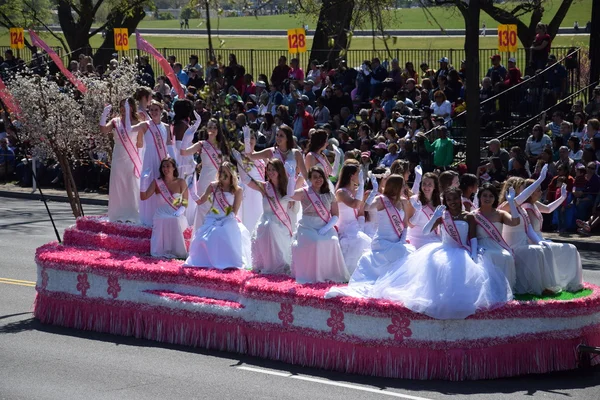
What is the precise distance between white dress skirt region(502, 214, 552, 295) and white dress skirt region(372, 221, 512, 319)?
0.62m

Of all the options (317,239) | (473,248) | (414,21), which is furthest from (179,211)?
(414,21)

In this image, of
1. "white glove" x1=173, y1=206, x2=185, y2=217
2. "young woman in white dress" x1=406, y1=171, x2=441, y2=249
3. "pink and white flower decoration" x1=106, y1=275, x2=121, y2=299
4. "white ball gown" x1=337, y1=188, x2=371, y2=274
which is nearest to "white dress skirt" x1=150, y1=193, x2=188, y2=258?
"white glove" x1=173, y1=206, x2=185, y2=217

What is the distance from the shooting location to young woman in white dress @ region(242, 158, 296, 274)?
1213 centimetres

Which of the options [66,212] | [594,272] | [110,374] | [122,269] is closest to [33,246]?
[66,212]

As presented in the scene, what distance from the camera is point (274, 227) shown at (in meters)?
12.3

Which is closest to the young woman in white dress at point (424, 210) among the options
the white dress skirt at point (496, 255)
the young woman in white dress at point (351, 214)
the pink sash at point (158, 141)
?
the young woman in white dress at point (351, 214)

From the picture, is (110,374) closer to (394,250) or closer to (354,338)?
(354,338)

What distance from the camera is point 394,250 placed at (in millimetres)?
11367

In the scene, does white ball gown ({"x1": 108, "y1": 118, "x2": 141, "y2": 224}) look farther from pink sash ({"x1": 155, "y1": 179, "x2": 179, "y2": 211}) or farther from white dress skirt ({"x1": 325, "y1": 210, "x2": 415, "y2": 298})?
white dress skirt ({"x1": 325, "y1": 210, "x2": 415, "y2": 298})

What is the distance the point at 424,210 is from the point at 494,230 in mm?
1219

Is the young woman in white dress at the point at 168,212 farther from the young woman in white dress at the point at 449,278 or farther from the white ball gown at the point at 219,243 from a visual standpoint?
the young woman in white dress at the point at 449,278

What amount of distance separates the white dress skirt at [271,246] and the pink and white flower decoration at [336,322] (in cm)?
167

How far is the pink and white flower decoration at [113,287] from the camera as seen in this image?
40.6 feet

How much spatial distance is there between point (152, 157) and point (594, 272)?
7042 mm
